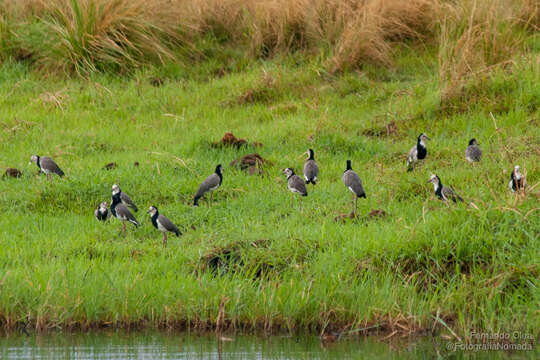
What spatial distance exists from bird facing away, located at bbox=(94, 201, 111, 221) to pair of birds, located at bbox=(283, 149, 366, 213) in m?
2.29

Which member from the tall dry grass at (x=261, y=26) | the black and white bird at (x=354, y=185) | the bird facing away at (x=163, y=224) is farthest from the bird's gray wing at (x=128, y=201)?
the tall dry grass at (x=261, y=26)

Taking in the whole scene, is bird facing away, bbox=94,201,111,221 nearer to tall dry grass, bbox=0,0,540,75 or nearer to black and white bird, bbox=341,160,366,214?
black and white bird, bbox=341,160,366,214

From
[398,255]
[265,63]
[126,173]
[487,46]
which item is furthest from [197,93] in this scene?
[398,255]

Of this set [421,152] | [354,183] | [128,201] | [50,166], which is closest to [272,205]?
[354,183]

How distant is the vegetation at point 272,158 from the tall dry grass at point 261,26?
0.05 metres

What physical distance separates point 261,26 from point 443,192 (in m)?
8.50

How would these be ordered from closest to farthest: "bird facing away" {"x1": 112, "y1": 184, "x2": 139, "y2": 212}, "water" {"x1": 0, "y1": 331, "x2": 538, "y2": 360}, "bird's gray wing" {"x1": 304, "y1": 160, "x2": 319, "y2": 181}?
1. "water" {"x1": 0, "y1": 331, "x2": 538, "y2": 360}
2. "bird facing away" {"x1": 112, "y1": 184, "x2": 139, "y2": 212}
3. "bird's gray wing" {"x1": 304, "y1": 160, "x2": 319, "y2": 181}

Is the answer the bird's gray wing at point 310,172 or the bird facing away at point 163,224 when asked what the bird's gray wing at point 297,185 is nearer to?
the bird's gray wing at point 310,172

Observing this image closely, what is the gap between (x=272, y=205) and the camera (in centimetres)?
1102

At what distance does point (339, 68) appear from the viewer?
53.1ft

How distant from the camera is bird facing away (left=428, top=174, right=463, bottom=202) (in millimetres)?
9930

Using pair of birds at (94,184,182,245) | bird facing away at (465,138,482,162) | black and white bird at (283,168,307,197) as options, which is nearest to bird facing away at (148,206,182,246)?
pair of birds at (94,184,182,245)

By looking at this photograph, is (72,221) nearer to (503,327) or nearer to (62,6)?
(503,327)

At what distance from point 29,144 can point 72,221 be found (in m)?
3.66
